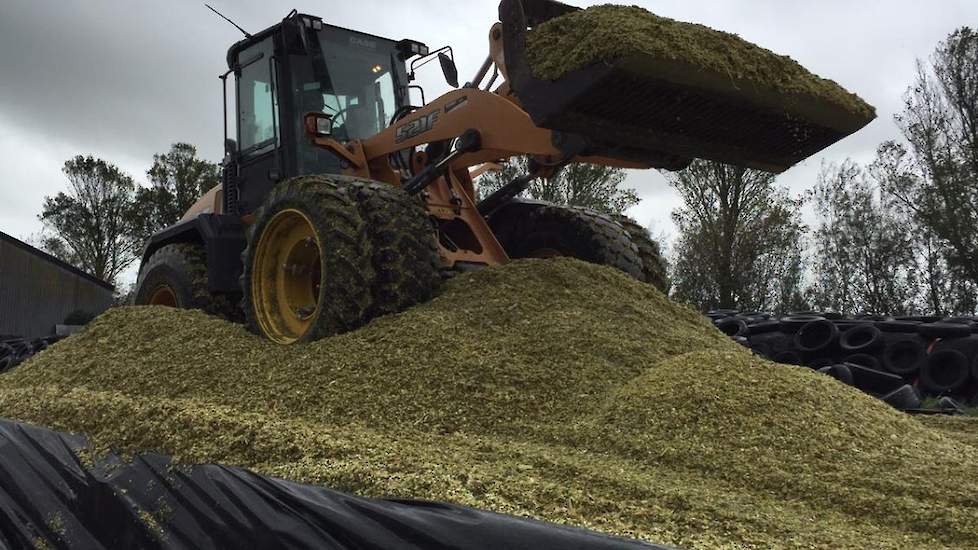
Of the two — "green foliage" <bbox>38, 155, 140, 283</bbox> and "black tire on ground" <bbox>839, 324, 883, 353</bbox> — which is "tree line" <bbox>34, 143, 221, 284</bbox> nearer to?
"green foliage" <bbox>38, 155, 140, 283</bbox>

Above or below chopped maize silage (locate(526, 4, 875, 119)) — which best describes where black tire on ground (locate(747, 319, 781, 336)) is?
below

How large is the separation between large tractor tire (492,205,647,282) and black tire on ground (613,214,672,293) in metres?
0.10

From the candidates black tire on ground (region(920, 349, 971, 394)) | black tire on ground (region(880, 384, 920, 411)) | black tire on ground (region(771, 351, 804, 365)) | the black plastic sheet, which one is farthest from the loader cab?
black tire on ground (region(920, 349, 971, 394))

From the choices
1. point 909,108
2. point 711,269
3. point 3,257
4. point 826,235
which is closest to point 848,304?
point 826,235

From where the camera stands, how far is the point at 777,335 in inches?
297

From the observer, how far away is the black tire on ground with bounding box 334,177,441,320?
4.30 m

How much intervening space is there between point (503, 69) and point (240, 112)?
3050 millimetres

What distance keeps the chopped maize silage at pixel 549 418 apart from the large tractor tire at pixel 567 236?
0.77 metres

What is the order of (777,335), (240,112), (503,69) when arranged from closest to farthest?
(503,69), (240,112), (777,335)

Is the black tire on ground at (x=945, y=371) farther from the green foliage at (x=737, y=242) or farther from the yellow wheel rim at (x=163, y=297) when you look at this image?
the green foliage at (x=737, y=242)

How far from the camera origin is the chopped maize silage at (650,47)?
3.63 m

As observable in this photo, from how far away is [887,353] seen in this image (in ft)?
22.6

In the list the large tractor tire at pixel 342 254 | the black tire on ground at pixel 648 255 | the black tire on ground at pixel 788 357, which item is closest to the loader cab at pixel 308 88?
the large tractor tire at pixel 342 254

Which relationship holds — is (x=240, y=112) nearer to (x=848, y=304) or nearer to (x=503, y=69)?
(x=503, y=69)
